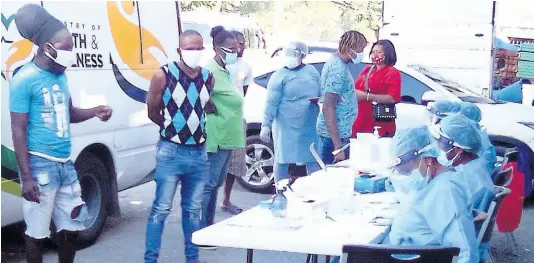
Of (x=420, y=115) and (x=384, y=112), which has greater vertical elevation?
(x=384, y=112)

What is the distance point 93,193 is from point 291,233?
132 inches

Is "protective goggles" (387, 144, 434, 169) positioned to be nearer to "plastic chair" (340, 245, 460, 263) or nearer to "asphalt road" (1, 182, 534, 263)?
"plastic chair" (340, 245, 460, 263)

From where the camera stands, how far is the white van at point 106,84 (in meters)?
5.15

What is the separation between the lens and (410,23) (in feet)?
40.1

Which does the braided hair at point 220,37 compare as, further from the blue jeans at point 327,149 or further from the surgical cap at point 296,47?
the blue jeans at point 327,149

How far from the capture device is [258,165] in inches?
345

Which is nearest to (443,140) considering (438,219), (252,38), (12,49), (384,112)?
(438,219)

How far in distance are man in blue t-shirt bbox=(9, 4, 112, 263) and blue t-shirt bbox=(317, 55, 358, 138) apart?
2.14 meters

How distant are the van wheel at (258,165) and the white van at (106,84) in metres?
1.91

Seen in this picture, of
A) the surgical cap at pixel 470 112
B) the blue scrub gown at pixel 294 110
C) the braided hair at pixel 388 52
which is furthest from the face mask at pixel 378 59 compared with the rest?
the surgical cap at pixel 470 112

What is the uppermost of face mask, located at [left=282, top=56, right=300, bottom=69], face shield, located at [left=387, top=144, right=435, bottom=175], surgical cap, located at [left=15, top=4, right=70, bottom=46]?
surgical cap, located at [left=15, top=4, right=70, bottom=46]

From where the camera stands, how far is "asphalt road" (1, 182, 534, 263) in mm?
6062

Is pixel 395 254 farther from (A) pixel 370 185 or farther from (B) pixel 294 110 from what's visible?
(B) pixel 294 110

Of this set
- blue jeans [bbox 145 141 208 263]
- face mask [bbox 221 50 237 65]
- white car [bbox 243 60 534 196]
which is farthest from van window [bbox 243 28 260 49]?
blue jeans [bbox 145 141 208 263]
